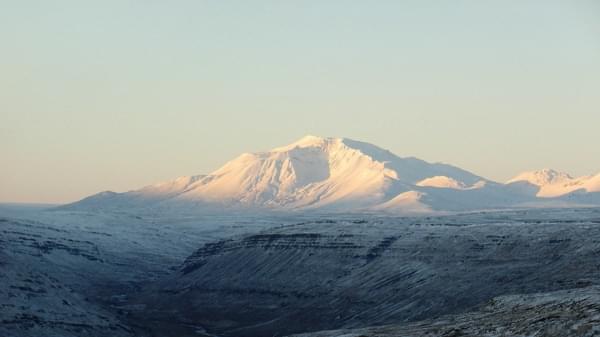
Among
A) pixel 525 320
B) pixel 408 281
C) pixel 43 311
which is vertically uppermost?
pixel 525 320

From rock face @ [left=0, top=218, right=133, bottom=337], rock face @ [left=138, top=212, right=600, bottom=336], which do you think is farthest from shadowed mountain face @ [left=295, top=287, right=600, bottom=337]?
rock face @ [left=138, top=212, right=600, bottom=336]

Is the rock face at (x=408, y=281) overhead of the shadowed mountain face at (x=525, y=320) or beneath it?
beneath

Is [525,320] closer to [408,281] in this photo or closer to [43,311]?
[43,311]

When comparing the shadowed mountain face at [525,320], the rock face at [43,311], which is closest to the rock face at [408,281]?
the rock face at [43,311]

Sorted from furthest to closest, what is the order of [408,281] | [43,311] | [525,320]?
1. [408,281]
2. [43,311]
3. [525,320]

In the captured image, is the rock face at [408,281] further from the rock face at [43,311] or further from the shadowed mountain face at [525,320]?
the shadowed mountain face at [525,320]

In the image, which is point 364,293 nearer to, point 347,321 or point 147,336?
point 347,321

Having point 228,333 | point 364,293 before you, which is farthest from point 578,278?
point 228,333

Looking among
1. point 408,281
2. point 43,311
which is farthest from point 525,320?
point 408,281

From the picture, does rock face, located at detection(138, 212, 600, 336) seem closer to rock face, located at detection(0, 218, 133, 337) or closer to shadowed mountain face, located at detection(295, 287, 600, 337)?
rock face, located at detection(0, 218, 133, 337)

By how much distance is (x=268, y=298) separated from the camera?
186m

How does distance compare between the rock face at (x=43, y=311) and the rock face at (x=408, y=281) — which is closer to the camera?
the rock face at (x=43, y=311)

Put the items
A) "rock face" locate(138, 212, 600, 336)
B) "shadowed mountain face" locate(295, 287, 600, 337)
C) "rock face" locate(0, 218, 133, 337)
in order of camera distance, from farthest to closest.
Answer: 1. "rock face" locate(138, 212, 600, 336)
2. "rock face" locate(0, 218, 133, 337)
3. "shadowed mountain face" locate(295, 287, 600, 337)

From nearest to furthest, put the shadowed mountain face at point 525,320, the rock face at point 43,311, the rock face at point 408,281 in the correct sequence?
the shadowed mountain face at point 525,320 → the rock face at point 43,311 → the rock face at point 408,281
